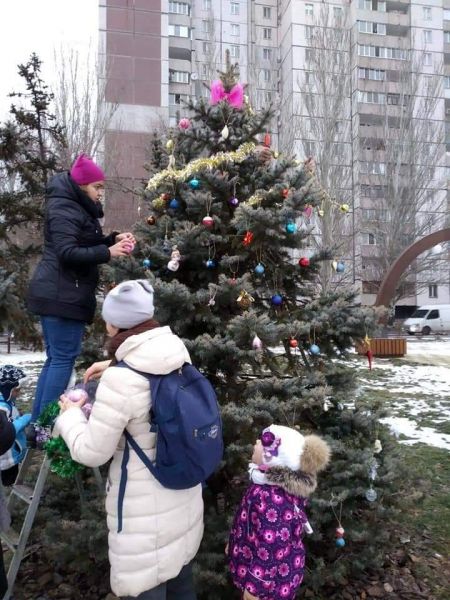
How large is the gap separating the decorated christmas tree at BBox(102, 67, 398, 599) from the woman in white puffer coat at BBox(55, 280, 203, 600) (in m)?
0.64

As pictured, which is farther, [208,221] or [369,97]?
[369,97]

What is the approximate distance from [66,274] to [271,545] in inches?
71.3

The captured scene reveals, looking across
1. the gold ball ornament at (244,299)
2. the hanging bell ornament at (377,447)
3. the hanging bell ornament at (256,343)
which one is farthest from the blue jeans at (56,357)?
the hanging bell ornament at (377,447)

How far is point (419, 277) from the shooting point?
117 feet

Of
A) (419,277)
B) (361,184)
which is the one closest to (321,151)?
(361,184)

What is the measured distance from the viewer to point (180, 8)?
133 ft

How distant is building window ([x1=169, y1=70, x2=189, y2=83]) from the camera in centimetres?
3944

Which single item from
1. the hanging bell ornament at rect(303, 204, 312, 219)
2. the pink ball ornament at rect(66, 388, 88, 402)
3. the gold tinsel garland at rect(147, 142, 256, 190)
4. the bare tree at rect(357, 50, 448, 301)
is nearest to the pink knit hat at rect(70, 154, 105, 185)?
the gold tinsel garland at rect(147, 142, 256, 190)


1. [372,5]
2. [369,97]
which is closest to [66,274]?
Result: [369,97]

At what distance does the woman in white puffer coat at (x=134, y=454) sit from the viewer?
1.83 m

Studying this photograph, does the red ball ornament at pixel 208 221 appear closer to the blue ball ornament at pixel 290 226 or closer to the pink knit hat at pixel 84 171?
the blue ball ornament at pixel 290 226

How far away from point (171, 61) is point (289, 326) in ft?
135

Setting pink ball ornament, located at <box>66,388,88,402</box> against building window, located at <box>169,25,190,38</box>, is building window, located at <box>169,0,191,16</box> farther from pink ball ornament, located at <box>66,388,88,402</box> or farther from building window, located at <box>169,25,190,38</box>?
pink ball ornament, located at <box>66,388,88,402</box>

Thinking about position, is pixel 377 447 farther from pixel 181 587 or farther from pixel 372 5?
pixel 372 5
